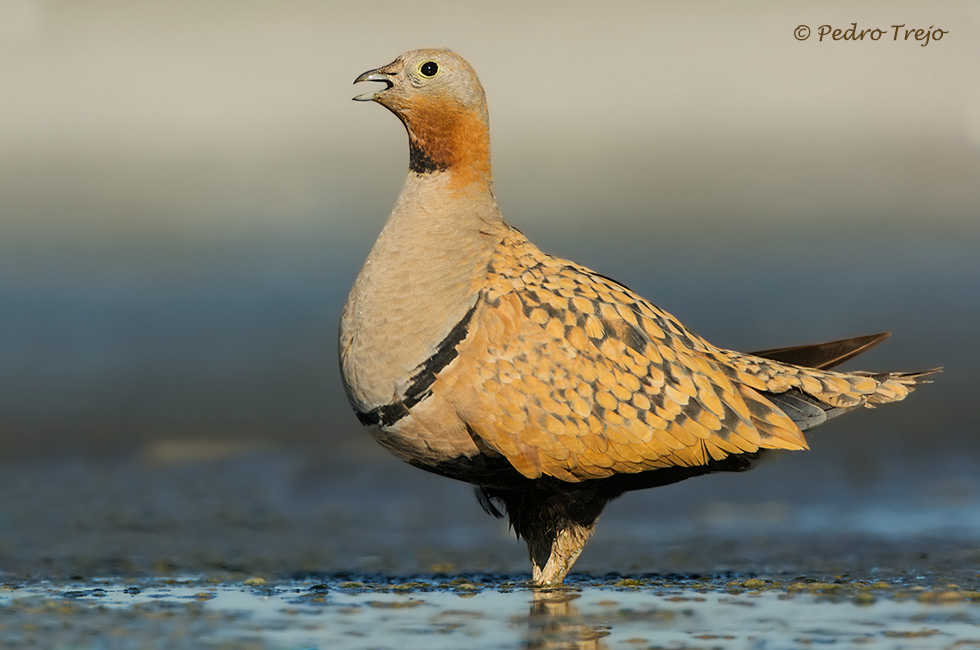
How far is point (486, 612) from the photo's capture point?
7.96 m

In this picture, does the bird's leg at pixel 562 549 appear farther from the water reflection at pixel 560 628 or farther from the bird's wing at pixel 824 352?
the bird's wing at pixel 824 352

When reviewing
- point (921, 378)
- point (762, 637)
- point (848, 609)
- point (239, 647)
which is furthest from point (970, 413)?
point (239, 647)

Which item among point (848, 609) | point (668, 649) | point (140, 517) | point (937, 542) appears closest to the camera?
point (668, 649)

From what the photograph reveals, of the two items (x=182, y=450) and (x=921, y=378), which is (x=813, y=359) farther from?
(x=182, y=450)

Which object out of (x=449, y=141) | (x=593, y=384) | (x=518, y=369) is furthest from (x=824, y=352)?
(x=449, y=141)

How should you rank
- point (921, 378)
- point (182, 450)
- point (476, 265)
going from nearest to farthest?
1. point (476, 265)
2. point (921, 378)
3. point (182, 450)

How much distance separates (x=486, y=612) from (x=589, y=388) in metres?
1.39

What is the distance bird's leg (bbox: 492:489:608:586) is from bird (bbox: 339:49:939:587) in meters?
0.01

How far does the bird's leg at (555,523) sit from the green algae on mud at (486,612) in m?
0.15

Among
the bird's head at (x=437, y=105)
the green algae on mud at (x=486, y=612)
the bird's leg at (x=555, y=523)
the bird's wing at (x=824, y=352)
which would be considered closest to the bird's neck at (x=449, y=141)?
the bird's head at (x=437, y=105)

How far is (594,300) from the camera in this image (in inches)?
341

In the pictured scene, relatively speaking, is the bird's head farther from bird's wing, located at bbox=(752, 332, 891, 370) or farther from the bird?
bird's wing, located at bbox=(752, 332, 891, 370)

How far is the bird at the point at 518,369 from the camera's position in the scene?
8258 mm

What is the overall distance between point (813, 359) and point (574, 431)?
81.5 inches
